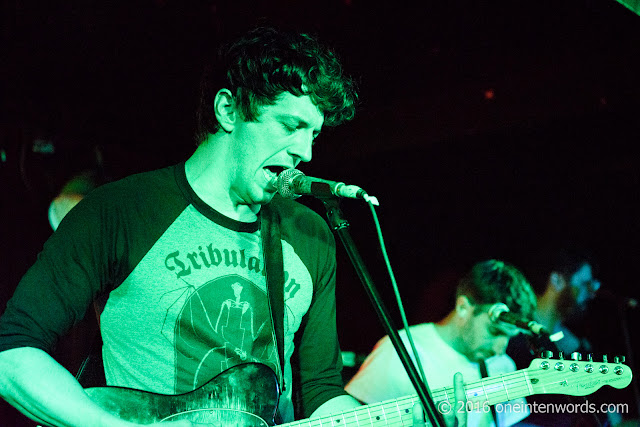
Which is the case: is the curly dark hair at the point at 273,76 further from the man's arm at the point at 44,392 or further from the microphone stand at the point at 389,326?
the man's arm at the point at 44,392

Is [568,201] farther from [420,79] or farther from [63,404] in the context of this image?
[63,404]

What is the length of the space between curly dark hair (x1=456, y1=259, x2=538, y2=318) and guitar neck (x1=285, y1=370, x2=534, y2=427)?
2.08 meters

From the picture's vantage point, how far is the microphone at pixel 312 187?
1533 millimetres

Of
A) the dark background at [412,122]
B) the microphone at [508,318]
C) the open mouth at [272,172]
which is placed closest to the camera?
the open mouth at [272,172]

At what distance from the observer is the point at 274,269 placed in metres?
2.31

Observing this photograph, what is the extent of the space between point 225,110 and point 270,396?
1.10m

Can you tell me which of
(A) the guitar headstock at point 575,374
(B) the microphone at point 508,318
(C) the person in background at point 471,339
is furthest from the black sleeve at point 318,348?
(C) the person in background at point 471,339

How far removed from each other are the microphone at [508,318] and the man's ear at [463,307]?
0.79 ft

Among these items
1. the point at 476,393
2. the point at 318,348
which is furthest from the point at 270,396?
the point at 476,393

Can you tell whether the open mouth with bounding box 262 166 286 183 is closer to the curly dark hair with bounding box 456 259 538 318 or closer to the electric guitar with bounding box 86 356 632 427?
the electric guitar with bounding box 86 356 632 427

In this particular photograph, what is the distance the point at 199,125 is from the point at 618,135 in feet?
12.8

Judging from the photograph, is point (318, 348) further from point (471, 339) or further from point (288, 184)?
point (471, 339)

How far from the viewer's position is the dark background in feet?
14.0

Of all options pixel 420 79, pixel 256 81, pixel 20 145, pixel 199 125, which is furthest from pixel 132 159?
pixel 256 81
